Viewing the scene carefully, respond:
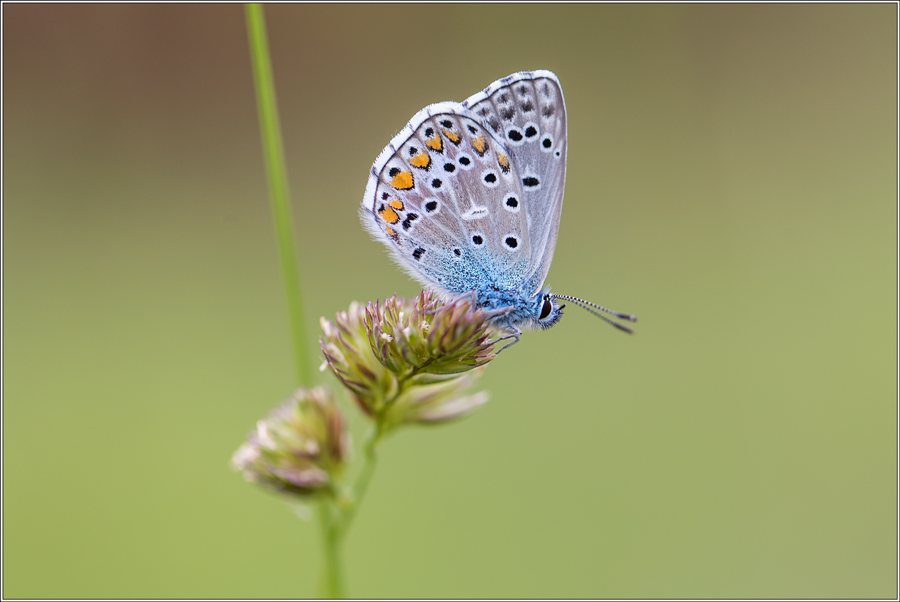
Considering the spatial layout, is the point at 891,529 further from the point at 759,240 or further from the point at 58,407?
the point at 58,407

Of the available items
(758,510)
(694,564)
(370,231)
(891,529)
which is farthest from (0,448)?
(891,529)

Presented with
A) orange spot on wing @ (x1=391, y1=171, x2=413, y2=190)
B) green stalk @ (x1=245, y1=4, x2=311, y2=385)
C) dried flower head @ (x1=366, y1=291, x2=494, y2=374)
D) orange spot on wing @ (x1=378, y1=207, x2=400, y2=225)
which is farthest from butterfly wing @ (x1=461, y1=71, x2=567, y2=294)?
green stalk @ (x1=245, y1=4, x2=311, y2=385)

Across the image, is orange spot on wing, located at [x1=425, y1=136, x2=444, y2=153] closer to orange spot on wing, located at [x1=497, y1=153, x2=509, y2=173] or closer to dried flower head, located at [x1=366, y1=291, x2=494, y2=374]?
orange spot on wing, located at [x1=497, y1=153, x2=509, y2=173]

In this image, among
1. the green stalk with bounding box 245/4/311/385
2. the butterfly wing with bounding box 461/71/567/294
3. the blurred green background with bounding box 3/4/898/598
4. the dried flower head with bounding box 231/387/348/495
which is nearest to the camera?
the green stalk with bounding box 245/4/311/385

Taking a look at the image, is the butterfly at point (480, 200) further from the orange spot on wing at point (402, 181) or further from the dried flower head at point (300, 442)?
the dried flower head at point (300, 442)

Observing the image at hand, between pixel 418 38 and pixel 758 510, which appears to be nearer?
pixel 758 510

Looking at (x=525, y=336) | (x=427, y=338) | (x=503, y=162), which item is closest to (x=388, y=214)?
(x=503, y=162)

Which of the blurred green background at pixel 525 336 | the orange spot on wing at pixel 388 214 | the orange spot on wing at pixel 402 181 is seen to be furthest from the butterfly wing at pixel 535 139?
the blurred green background at pixel 525 336
